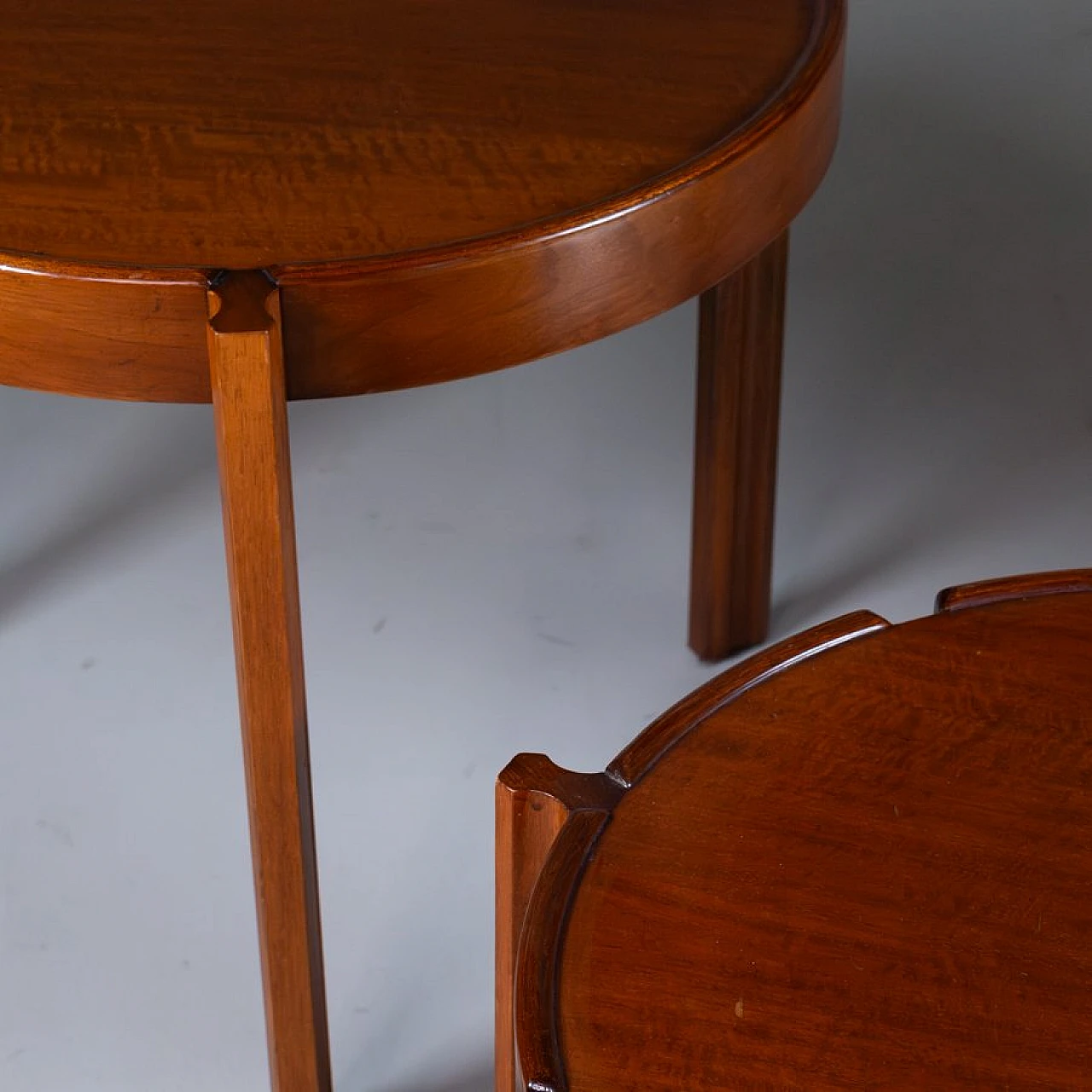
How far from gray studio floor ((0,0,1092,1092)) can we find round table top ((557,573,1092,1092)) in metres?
0.45

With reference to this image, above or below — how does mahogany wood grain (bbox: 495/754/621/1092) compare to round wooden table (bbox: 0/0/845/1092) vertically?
below

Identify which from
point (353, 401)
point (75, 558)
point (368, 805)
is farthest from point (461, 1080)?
point (353, 401)

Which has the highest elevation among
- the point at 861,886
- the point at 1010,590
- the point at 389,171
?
the point at 389,171

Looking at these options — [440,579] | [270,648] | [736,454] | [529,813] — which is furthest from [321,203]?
[440,579]

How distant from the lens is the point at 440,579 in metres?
1.47

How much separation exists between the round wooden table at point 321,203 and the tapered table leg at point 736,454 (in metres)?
0.19

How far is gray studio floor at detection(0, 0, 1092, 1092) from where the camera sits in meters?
1.14

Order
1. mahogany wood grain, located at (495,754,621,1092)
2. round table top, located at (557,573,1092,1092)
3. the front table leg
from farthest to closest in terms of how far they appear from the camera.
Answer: the front table leg
mahogany wood grain, located at (495,754,621,1092)
round table top, located at (557,573,1092,1092)

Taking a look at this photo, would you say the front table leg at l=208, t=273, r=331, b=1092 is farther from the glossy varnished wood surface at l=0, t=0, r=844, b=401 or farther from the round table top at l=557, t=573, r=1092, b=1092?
the round table top at l=557, t=573, r=1092, b=1092

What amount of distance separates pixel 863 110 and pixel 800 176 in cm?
118

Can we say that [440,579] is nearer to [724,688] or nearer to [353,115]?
[353,115]

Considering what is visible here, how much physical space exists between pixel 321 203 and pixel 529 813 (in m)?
0.32

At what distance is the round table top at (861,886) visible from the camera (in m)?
0.60

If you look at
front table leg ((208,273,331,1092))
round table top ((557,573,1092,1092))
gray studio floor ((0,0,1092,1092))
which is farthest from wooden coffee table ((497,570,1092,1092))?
gray studio floor ((0,0,1092,1092))
